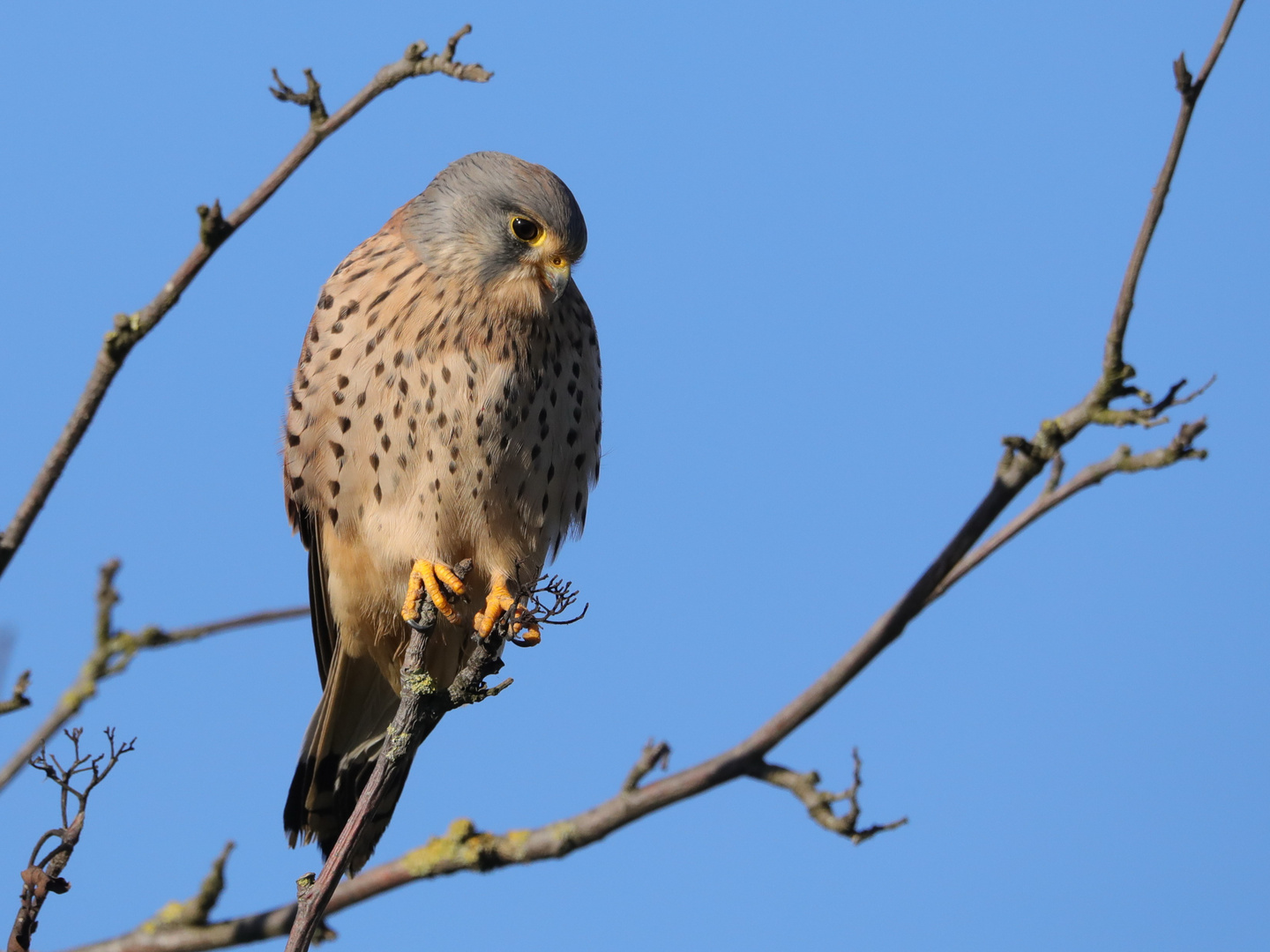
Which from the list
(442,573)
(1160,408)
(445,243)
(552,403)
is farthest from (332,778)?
(1160,408)

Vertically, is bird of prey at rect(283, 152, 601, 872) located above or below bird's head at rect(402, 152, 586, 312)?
below

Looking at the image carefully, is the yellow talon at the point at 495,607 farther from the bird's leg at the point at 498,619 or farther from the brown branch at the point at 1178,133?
the brown branch at the point at 1178,133

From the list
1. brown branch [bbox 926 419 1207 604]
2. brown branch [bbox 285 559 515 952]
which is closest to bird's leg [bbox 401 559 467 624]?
brown branch [bbox 285 559 515 952]

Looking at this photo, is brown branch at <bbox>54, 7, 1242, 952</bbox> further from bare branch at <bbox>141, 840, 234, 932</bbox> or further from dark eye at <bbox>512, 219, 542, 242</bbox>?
dark eye at <bbox>512, 219, 542, 242</bbox>

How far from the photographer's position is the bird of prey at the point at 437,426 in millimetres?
3678

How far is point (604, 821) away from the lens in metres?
3.79

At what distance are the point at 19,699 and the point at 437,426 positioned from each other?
127cm

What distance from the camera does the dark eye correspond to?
380 cm

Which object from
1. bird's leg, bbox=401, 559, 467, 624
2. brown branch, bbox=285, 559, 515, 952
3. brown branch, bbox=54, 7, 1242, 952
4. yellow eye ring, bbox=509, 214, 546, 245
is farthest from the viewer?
yellow eye ring, bbox=509, 214, 546, 245

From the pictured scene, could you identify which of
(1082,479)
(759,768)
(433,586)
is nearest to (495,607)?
(433,586)

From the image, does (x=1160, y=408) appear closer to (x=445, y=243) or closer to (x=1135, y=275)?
(x=1135, y=275)

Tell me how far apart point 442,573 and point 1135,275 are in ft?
6.24

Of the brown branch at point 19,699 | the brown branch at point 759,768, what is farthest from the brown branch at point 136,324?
the brown branch at point 759,768

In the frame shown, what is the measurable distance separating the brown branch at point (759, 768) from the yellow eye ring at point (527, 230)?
56.5 inches
